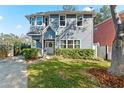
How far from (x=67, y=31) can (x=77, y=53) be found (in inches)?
100

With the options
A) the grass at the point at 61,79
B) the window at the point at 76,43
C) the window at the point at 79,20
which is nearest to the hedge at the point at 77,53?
the window at the point at 76,43

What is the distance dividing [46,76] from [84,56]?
20.7 feet

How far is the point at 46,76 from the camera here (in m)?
9.48

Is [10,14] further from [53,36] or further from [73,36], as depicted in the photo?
[73,36]

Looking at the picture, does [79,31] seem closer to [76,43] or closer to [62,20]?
[76,43]

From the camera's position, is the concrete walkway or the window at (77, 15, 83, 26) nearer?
the concrete walkway

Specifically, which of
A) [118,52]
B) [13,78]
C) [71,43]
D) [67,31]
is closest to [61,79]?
[13,78]

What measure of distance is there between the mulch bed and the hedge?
5.42 metres

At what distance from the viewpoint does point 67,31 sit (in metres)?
17.3

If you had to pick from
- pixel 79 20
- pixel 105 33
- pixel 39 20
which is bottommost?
pixel 105 33

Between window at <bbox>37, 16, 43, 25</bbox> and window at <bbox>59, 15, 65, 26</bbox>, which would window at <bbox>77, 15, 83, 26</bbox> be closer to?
window at <bbox>59, 15, 65, 26</bbox>

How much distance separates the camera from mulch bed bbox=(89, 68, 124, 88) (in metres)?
8.50

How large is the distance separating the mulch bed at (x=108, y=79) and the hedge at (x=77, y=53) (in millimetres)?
5420

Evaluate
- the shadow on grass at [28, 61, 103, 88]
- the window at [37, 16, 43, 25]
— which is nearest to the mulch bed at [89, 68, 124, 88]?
the shadow on grass at [28, 61, 103, 88]
